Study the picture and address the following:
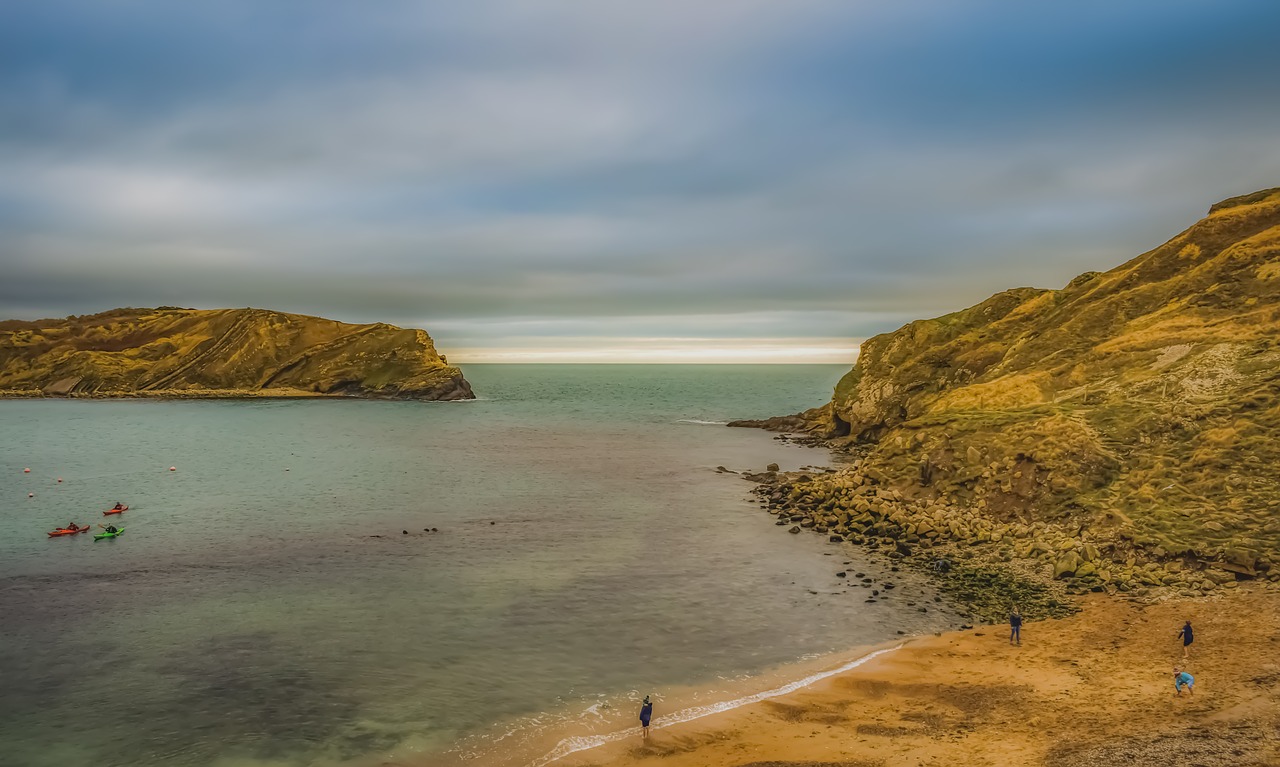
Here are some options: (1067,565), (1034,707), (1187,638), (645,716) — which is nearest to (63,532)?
(645,716)

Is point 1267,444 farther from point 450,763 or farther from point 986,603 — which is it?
point 450,763

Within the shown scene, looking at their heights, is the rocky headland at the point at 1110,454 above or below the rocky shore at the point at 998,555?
above

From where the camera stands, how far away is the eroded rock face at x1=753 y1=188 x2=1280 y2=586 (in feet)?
102

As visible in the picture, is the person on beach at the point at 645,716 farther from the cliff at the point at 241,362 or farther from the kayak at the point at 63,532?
the cliff at the point at 241,362

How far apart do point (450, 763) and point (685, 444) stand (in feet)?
234

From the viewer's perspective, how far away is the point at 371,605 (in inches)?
1190

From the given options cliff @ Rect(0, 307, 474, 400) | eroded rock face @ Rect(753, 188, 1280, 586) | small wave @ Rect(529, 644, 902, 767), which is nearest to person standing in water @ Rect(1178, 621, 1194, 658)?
eroded rock face @ Rect(753, 188, 1280, 586)

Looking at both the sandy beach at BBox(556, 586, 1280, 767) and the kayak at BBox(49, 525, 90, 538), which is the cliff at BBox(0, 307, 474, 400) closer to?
the kayak at BBox(49, 525, 90, 538)

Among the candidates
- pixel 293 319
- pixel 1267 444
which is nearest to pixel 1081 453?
pixel 1267 444

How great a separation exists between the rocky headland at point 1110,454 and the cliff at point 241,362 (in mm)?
122003

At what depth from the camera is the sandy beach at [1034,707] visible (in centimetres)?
1655

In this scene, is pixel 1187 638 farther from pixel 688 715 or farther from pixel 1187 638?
pixel 688 715

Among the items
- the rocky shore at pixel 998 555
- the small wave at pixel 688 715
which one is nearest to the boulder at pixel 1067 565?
the rocky shore at pixel 998 555

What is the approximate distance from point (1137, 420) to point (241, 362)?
572 ft
